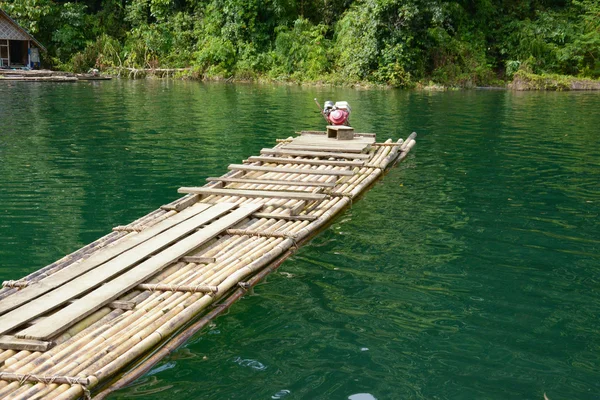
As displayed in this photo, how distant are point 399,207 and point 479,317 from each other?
338 cm

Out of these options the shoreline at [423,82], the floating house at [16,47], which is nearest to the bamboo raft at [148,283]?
the shoreline at [423,82]

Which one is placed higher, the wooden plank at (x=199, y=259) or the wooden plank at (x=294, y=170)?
the wooden plank at (x=294, y=170)

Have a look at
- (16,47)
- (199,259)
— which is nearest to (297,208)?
(199,259)

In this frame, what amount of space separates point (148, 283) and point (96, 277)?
40 centimetres

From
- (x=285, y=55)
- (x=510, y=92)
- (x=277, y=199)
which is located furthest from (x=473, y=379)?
(x=285, y=55)

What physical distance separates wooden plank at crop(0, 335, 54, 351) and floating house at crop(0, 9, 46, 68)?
104 feet

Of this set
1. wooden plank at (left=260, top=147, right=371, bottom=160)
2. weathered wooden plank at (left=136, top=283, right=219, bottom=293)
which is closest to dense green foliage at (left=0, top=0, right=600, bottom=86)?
wooden plank at (left=260, top=147, right=371, bottom=160)

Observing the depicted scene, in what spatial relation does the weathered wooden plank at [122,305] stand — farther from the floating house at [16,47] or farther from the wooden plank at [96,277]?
the floating house at [16,47]

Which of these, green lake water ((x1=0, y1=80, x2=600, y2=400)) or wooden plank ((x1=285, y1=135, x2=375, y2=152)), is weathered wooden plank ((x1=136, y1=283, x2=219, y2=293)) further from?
wooden plank ((x1=285, y1=135, x2=375, y2=152))

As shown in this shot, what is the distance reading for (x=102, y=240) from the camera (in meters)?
6.06

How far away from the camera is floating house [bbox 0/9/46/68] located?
32.0 meters

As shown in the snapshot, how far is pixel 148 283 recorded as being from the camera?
16.7ft

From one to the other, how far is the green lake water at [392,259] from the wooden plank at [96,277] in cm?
89

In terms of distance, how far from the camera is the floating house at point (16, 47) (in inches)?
1261
